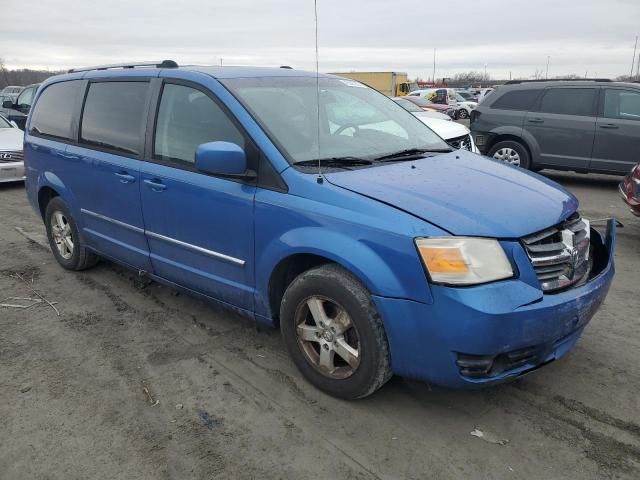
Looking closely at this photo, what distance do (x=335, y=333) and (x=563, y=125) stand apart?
7.77 meters

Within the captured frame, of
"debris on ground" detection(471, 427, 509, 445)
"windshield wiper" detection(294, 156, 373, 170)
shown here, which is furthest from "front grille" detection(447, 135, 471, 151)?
"debris on ground" detection(471, 427, 509, 445)

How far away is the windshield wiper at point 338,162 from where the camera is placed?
10.2 ft

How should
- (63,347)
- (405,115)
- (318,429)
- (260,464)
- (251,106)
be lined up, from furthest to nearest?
(405,115)
(63,347)
(251,106)
(318,429)
(260,464)

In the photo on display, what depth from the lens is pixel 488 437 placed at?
106 inches

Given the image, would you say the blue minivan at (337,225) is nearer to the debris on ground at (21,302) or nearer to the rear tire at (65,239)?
the rear tire at (65,239)

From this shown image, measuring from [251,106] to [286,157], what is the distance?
465mm

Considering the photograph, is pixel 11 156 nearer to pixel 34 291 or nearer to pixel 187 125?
pixel 34 291

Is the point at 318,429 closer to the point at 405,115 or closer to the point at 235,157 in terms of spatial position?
the point at 235,157

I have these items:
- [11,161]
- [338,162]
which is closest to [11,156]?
[11,161]

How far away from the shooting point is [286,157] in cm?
309

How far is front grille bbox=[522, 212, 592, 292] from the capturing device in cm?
264

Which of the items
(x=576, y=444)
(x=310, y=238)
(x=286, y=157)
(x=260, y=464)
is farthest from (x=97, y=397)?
(x=576, y=444)

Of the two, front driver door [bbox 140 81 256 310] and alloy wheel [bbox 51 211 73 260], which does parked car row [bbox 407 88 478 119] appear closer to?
alloy wheel [bbox 51 211 73 260]

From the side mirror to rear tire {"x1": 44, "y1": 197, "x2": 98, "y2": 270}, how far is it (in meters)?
2.35
